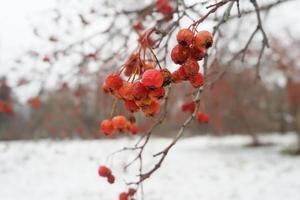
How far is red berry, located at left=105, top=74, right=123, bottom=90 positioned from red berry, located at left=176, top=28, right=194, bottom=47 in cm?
27

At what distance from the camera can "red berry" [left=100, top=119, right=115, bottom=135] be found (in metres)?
2.03

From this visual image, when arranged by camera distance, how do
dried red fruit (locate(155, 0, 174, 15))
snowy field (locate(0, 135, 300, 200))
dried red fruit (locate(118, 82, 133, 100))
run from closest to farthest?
dried red fruit (locate(118, 82, 133, 100)) → dried red fruit (locate(155, 0, 174, 15)) → snowy field (locate(0, 135, 300, 200))

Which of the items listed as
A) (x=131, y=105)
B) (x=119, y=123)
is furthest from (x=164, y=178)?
(x=131, y=105)

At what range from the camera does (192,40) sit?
4.60ft

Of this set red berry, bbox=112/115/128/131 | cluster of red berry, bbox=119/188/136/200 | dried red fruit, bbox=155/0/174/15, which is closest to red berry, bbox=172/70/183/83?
red berry, bbox=112/115/128/131

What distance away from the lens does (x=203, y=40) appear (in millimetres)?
1396

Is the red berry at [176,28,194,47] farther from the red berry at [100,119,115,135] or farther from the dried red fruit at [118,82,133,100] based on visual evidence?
the red berry at [100,119,115,135]

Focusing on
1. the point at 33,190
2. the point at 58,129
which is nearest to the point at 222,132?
the point at 58,129

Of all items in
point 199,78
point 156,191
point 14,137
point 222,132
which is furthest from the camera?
point 14,137

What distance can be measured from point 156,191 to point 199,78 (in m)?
6.74

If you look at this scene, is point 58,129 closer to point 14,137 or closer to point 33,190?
point 14,137

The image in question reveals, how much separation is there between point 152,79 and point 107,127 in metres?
0.73

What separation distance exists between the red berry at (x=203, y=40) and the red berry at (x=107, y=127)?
2.54 feet

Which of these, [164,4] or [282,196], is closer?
[164,4]
